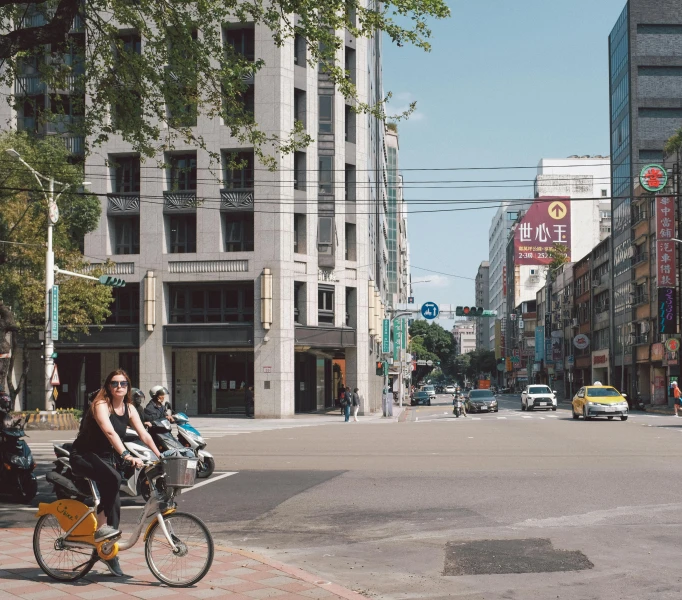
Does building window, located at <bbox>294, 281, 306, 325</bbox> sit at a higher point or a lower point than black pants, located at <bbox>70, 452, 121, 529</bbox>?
higher

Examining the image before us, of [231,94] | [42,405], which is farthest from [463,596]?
[42,405]

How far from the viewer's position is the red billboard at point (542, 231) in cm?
13562

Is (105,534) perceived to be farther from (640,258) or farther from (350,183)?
(640,258)

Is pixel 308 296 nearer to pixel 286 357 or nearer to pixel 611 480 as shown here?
pixel 286 357

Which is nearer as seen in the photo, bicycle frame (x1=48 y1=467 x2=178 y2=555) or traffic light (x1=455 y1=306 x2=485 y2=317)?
bicycle frame (x1=48 y1=467 x2=178 y2=555)

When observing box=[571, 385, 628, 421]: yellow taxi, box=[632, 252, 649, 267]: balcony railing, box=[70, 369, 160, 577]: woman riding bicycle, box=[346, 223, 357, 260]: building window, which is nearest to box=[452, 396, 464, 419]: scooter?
box=[346, 223, 357, 260]: building window

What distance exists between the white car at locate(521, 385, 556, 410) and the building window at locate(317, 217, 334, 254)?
18.6m

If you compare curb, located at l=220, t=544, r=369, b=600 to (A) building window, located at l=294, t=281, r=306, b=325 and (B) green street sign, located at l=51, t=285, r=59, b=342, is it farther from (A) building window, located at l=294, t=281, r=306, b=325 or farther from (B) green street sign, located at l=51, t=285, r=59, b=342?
(A) building window, located at l=294, t=281, r=306, b=325

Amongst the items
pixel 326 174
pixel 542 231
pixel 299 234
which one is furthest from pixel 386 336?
pixel 542 231

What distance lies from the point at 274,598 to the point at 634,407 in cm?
5905

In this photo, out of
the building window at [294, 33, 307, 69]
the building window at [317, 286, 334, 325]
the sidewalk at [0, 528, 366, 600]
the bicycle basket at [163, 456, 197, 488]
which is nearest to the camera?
the sidewalk at [0, 528, 366, 600]

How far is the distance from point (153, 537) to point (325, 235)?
4264 cm

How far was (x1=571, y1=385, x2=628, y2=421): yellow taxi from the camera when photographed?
39.9 meters

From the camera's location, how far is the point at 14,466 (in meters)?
13.5
